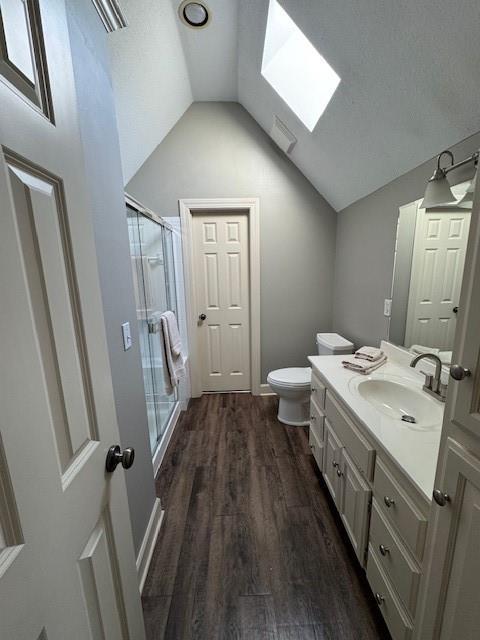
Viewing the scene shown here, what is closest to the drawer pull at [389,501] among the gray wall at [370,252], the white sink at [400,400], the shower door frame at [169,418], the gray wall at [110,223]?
the white sink at [400,400]

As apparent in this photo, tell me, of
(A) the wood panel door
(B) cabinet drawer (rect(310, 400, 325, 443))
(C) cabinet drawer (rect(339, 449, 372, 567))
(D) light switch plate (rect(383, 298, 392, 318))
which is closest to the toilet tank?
(D) light switch plate (rect(383, 298, 392, 318))

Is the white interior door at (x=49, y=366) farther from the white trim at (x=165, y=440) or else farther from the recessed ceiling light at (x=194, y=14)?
the recessed ceiling light at (x=194, y=14)

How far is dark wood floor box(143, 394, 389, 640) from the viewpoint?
3.50 feet

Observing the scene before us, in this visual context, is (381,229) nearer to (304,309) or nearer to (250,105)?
(304,309)

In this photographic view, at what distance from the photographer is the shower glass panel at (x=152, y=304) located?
170cm

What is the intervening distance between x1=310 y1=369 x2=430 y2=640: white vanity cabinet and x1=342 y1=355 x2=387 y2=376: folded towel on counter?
261mm

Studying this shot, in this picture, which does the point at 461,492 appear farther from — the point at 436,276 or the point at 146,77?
the point at 146,77

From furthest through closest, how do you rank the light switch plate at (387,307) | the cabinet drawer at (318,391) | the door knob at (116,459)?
1. the light switch plate at (387,307)
2. the cabinet drawer at (318,391)
3. the door knob at (116,459)

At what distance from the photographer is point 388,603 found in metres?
0.93

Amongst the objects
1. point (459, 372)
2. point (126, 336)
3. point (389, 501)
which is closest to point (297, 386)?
point (389, 501)

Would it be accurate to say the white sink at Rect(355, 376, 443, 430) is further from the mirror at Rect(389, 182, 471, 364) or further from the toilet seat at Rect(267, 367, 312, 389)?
the toilet seat at Rect(267, 367, 312, 389)

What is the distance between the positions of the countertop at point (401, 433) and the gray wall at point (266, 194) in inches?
50.5

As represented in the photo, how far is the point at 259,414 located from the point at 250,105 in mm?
2811

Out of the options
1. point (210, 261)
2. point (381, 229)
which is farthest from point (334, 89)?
point (210, 261)
